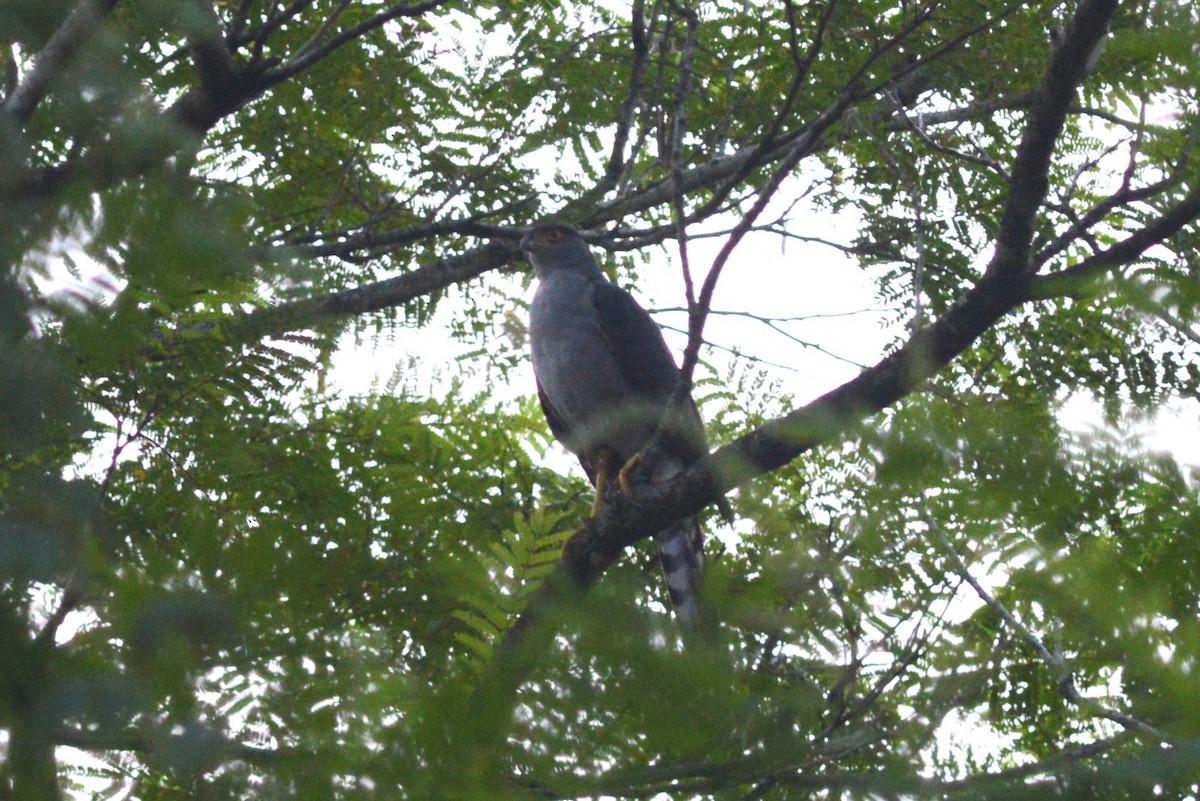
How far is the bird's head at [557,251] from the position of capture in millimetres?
6043

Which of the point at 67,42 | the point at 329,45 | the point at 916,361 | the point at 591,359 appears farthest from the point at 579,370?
the point at 67,42

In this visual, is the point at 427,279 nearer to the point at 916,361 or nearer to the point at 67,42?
the point at 916,361

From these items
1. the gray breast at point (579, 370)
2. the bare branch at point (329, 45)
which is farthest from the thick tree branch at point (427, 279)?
the bare branch at point (329, 45)

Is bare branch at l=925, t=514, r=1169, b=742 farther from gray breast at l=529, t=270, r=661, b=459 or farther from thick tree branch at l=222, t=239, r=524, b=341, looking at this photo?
gray breast at l=529, t=270, r=661, b=459

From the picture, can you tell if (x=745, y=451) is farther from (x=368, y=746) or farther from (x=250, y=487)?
(x=368, y=746)

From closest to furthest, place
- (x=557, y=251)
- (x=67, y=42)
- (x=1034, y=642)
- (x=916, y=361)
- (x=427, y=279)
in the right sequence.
Result: (x=67, y=42), (x=1034, y=642), (x=916, y=361), (x=427, y=279), (x=557, y=251)

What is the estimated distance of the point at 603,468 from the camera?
222 inches

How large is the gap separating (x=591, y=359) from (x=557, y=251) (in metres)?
0.67

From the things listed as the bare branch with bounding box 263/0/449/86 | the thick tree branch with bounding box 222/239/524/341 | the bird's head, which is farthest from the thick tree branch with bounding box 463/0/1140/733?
the bird's head

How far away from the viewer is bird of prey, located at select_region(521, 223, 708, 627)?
5754 millimetres

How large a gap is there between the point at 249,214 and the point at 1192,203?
6.29 ft

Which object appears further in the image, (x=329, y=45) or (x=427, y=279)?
(x=427, y=279)

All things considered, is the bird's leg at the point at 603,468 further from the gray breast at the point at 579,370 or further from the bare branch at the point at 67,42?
the bare branch at the point at 67,42

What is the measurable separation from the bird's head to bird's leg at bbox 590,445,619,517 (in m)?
1.06
